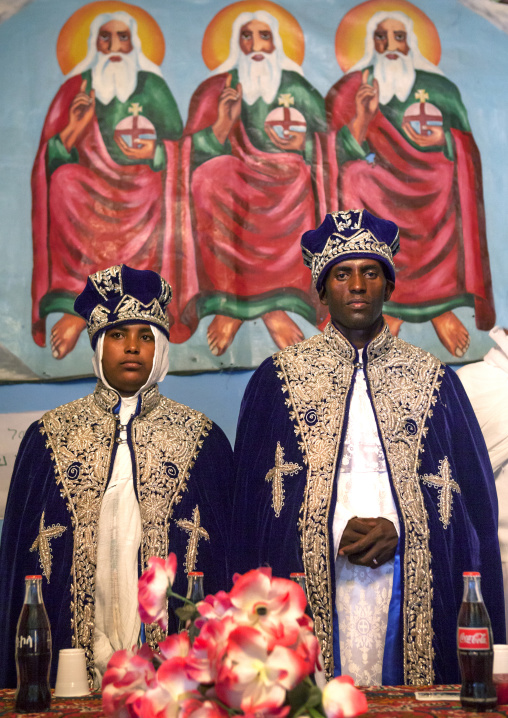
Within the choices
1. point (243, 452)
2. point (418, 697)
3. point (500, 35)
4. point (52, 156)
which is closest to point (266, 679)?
point (418, 697)

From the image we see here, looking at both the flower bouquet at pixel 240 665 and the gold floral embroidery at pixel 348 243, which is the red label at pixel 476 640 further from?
the gold floral embroidery at pixel 348 243

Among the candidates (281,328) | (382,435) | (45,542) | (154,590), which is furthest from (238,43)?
(154,590)

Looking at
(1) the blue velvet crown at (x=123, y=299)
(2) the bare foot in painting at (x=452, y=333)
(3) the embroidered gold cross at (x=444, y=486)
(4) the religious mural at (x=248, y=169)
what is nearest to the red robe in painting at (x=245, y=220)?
(4) the religious mural at (x=248, y=169)

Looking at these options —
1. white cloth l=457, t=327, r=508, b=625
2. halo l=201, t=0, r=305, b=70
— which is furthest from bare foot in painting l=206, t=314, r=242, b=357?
halo l=201, t=0, r=305, b=70

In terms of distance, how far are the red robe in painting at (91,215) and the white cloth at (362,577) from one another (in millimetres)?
1735

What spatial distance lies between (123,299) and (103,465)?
69 cm

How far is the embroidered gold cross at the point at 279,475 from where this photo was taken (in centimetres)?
326

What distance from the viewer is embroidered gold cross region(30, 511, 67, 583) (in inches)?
132

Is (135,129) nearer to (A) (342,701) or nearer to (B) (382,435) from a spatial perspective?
(B) (382,435)

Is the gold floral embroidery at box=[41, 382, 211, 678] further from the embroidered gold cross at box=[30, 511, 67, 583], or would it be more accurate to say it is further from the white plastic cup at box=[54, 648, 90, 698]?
the white plastic cup at box=[54, 648, 90, 698]

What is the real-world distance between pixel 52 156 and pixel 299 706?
3.89 m

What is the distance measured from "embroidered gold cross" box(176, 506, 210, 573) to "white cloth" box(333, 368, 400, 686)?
1.78 ft

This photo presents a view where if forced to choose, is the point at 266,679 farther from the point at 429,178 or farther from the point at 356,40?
the point at 356,40

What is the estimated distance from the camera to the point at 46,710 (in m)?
2.05
